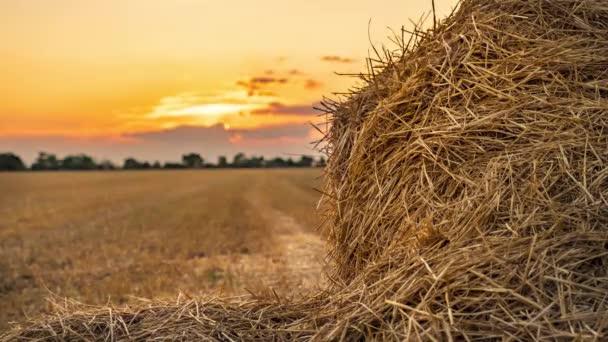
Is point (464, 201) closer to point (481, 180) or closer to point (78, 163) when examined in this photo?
point (481, 180)

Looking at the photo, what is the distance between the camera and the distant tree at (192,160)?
104125mm

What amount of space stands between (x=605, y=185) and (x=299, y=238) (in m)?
12.8

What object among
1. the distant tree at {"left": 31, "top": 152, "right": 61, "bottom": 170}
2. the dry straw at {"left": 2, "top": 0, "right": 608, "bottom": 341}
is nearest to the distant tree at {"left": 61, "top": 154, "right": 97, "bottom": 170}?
the distant tree at {"left": 31, "top": 152, "right": 61, "bottom": 170}

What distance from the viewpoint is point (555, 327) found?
2.37 m

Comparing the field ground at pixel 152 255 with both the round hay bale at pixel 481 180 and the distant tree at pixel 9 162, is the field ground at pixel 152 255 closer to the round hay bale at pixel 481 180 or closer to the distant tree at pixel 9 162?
the round hay bale at pixel 481 180

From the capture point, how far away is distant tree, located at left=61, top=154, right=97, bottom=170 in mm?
96500

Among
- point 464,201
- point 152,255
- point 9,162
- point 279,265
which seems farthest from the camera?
point 9,162

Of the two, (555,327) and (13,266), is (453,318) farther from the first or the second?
(13,266)

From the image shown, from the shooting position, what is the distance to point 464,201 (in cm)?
304

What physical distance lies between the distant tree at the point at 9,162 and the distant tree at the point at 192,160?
27.7 meters

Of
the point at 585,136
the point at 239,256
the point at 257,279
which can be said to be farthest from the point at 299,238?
the point at 585,136

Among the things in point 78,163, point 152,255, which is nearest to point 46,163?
point 78,163

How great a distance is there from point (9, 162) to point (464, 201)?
91934 mm

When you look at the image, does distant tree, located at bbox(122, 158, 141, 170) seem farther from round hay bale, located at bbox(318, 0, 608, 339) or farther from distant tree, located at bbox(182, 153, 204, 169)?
round hay bale, located at bbox(318, 0, 608, 339)
